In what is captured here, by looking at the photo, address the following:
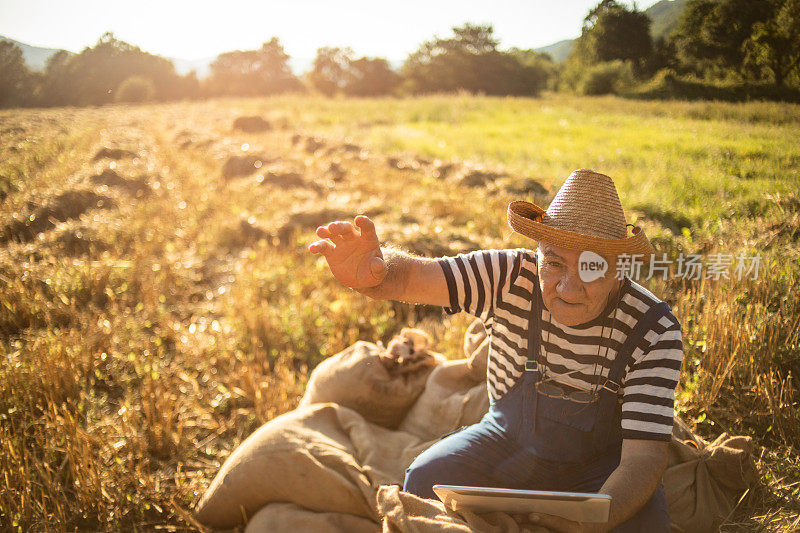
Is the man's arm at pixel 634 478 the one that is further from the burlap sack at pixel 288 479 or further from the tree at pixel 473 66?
the tree at pixel 473 66

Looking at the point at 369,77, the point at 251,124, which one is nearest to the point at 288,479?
the point at 251,124

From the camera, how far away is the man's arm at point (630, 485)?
1.61 metres

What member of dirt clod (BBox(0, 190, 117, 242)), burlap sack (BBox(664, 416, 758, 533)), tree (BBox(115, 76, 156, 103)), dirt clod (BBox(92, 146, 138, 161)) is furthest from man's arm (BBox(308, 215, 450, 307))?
dirt clod (BBox(92, 146, 138, 161))

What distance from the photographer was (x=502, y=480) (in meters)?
2.03

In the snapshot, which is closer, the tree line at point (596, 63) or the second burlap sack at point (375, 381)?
the second burlap sack at point (375, 381)

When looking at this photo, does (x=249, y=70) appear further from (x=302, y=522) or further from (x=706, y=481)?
(x=706, y=481)

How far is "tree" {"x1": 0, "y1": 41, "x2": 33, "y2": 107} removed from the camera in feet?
15.1

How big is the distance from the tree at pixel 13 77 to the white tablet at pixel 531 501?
5243mm

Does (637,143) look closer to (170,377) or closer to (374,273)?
(374,273)

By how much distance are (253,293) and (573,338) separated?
3.00 metres

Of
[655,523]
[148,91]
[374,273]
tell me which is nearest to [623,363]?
[655,523]

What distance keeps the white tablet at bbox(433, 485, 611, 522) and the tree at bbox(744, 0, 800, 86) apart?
318 cm

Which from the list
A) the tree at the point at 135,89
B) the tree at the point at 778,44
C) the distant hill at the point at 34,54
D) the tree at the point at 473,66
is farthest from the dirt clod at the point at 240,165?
the tree at the point at 778,44

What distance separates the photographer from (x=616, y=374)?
1.88 meters
